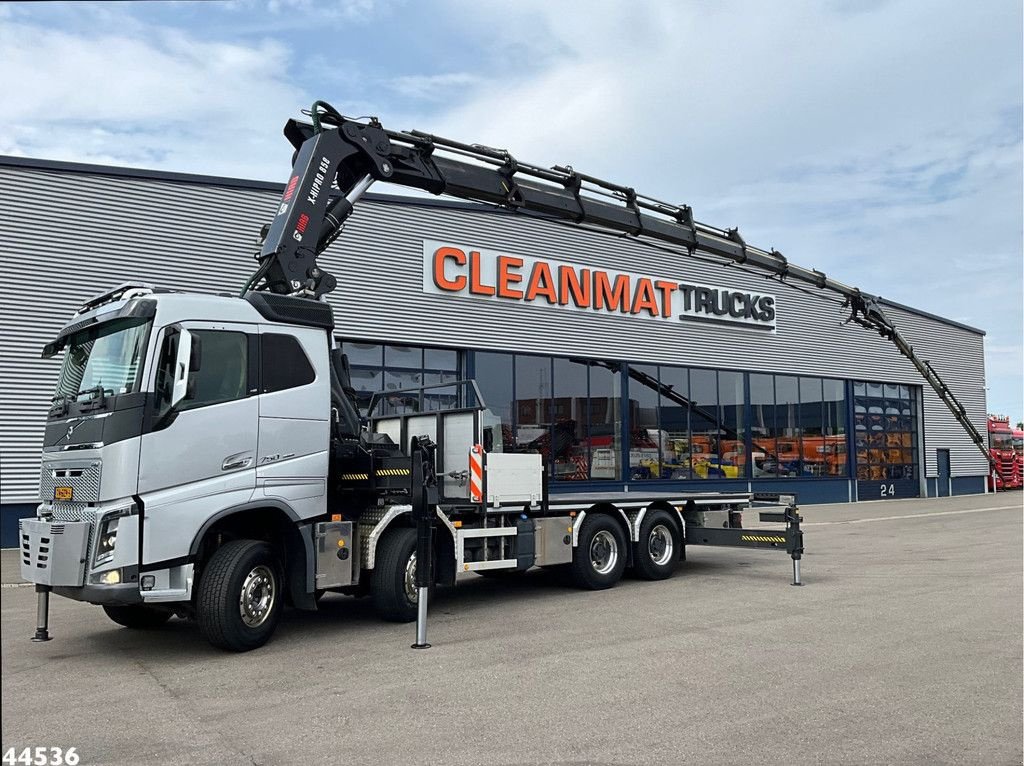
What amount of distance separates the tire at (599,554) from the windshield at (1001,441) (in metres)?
38.3

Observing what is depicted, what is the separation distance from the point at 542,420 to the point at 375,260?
639cm

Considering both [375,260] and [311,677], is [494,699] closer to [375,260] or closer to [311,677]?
[311,677]

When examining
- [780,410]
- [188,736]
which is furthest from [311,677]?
[780,410]

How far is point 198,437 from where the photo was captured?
790cm

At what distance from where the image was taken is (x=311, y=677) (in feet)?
23.5

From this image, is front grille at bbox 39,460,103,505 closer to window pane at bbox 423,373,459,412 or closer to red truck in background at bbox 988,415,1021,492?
window pane at bbox 423,373,459,412

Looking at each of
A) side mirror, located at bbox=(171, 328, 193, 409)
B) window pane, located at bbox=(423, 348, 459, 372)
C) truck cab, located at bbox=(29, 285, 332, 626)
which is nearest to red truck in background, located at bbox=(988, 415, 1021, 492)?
window pane, located at bbox=(423, 348, 459, 372)

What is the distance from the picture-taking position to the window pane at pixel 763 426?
30.2 m

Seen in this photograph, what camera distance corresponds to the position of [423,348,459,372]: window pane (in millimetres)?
22781

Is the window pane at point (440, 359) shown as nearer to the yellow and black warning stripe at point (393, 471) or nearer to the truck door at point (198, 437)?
the yellow and black warning stripe at point (393, 471)

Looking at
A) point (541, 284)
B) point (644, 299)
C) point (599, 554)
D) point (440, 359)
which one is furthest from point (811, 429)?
point (599, 554)

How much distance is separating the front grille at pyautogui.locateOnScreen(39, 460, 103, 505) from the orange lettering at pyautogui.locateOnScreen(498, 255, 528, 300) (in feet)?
55.0

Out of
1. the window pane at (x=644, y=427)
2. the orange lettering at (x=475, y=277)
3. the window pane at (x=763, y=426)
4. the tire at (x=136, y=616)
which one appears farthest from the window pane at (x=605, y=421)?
the tire at (x=136, y=616)

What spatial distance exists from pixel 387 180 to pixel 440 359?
12164mm
